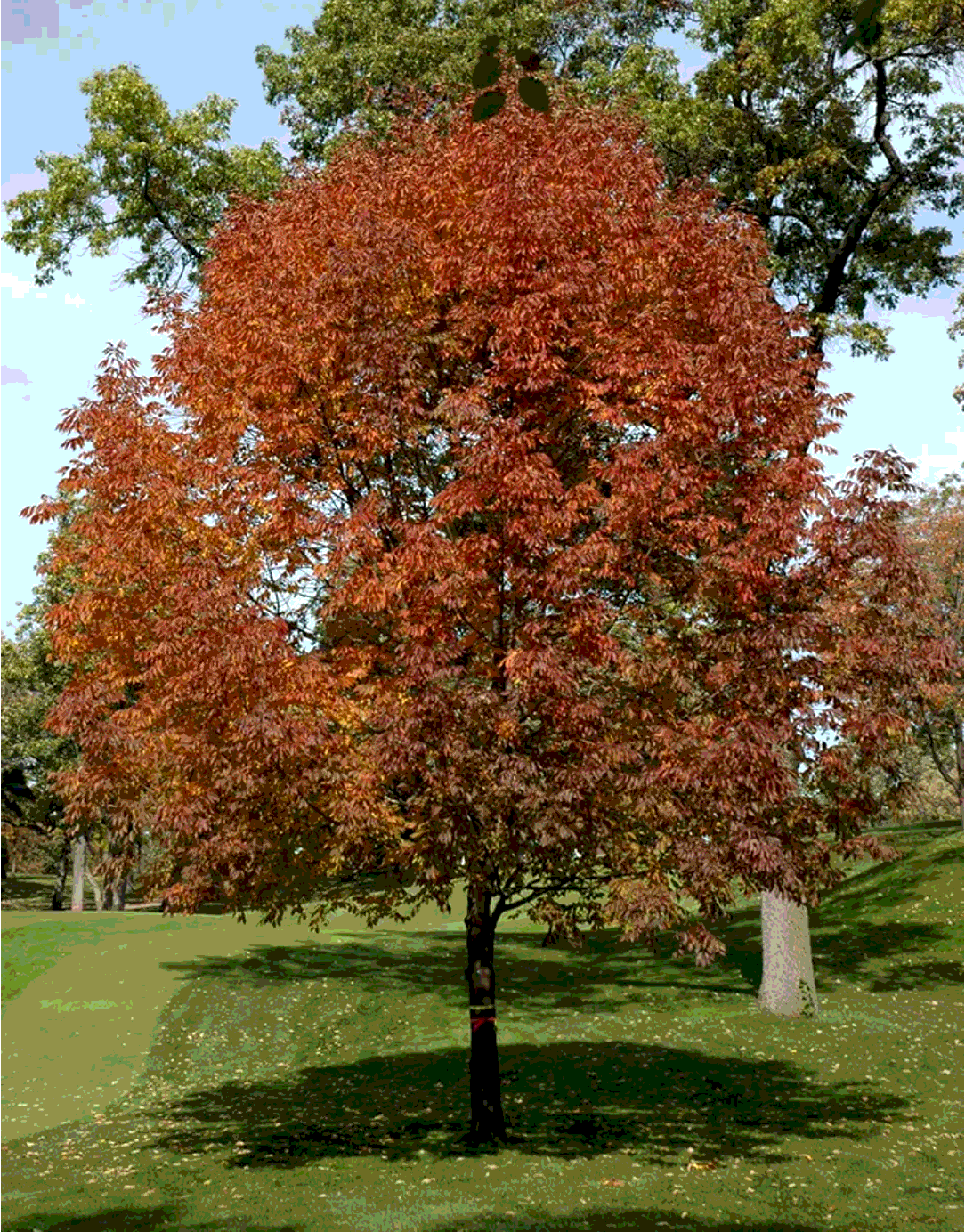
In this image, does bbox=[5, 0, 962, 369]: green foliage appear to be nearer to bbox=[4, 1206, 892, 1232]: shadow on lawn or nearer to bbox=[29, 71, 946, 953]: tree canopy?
bbox=[29, 71, 946, 953]: tree canopy

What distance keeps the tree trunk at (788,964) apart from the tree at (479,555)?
12.5m

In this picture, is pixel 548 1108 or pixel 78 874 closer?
pixel 548 1108

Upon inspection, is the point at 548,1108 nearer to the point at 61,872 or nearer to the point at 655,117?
the point at 655,117

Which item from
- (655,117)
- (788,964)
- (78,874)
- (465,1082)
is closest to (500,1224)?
(465,1082)

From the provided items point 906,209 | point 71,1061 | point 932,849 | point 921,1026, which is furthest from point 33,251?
point 932,849

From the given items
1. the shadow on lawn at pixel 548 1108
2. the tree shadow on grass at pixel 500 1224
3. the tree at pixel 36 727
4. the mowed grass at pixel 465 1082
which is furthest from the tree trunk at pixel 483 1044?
the tree at pixel 36 727

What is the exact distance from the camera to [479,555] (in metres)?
15.1

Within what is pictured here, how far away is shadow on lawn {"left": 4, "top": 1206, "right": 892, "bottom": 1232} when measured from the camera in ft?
47.3

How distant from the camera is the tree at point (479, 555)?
14.6 m

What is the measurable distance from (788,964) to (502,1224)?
15964mm

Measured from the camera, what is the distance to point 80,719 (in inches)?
638

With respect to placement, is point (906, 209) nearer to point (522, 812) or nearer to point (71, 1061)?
point (522, 812)

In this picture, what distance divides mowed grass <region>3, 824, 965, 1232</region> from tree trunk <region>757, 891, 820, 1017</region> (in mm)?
472

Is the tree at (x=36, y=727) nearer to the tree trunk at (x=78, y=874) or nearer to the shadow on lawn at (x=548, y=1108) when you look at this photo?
the tree trunk at (x=78, y=874)
